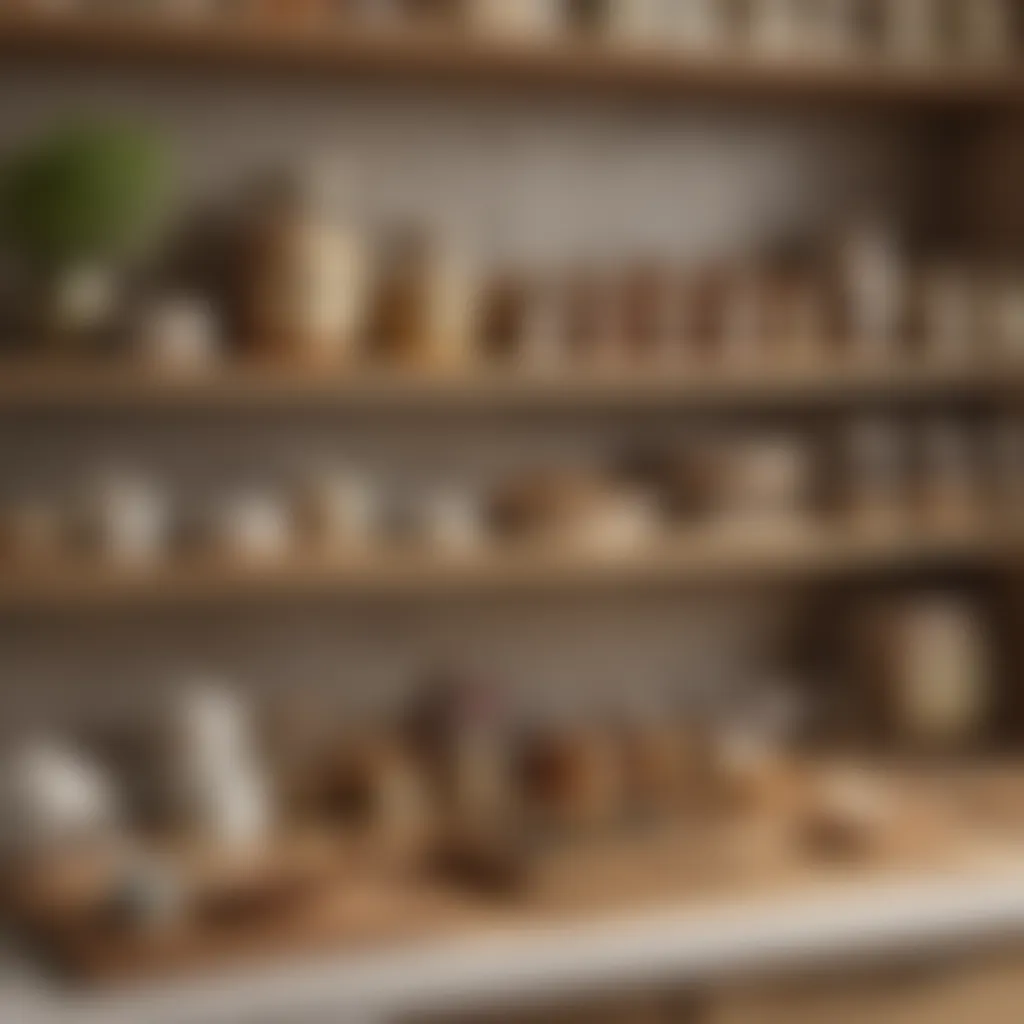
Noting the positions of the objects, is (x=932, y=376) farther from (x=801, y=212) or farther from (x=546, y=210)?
(x=546, y=210)

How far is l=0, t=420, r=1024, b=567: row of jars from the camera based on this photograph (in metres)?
2.62

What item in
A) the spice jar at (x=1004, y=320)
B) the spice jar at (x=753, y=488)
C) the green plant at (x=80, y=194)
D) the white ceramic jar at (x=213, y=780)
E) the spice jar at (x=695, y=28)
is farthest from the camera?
the spice jar at (x=1004, y=320)

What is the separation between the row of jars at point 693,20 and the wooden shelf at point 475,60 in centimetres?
2

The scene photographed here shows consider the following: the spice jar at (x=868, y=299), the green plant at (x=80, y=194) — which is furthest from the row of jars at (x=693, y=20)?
the spice jar at (x=868, y=299)

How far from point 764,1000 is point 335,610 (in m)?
0.91

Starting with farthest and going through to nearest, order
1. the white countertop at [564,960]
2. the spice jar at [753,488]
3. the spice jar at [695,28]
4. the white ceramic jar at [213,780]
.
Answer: the spice jar at [753,488] < the spice jar at [695,28] < the white ceramic jar at [213,780] < the white countertop at [564,960]

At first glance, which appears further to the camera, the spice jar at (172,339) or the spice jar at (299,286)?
→ the spice jar at (299,286)

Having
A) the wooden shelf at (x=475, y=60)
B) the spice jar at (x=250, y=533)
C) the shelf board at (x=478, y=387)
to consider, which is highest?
the wooden shelf at (x=475, y=60)

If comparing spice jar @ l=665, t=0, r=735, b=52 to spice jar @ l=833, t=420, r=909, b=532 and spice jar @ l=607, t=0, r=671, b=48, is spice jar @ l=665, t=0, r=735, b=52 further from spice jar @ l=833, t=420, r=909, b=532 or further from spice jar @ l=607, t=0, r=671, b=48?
spice jar @ l=833, t=420, r=909, b=532

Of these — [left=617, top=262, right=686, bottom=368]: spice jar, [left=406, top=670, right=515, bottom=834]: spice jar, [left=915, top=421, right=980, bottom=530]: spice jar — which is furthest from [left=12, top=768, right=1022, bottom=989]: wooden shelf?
[left=617, top=262, right=686, bottom=368]: spice jar

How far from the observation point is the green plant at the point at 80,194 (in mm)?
2492

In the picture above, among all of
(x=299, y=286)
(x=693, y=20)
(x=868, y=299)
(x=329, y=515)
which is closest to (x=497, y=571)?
(x=329, y=515)

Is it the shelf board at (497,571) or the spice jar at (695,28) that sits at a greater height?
the spice jar at (695,28)

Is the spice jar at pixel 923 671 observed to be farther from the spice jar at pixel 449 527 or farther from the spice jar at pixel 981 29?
the spice jar at pixel 981 29
